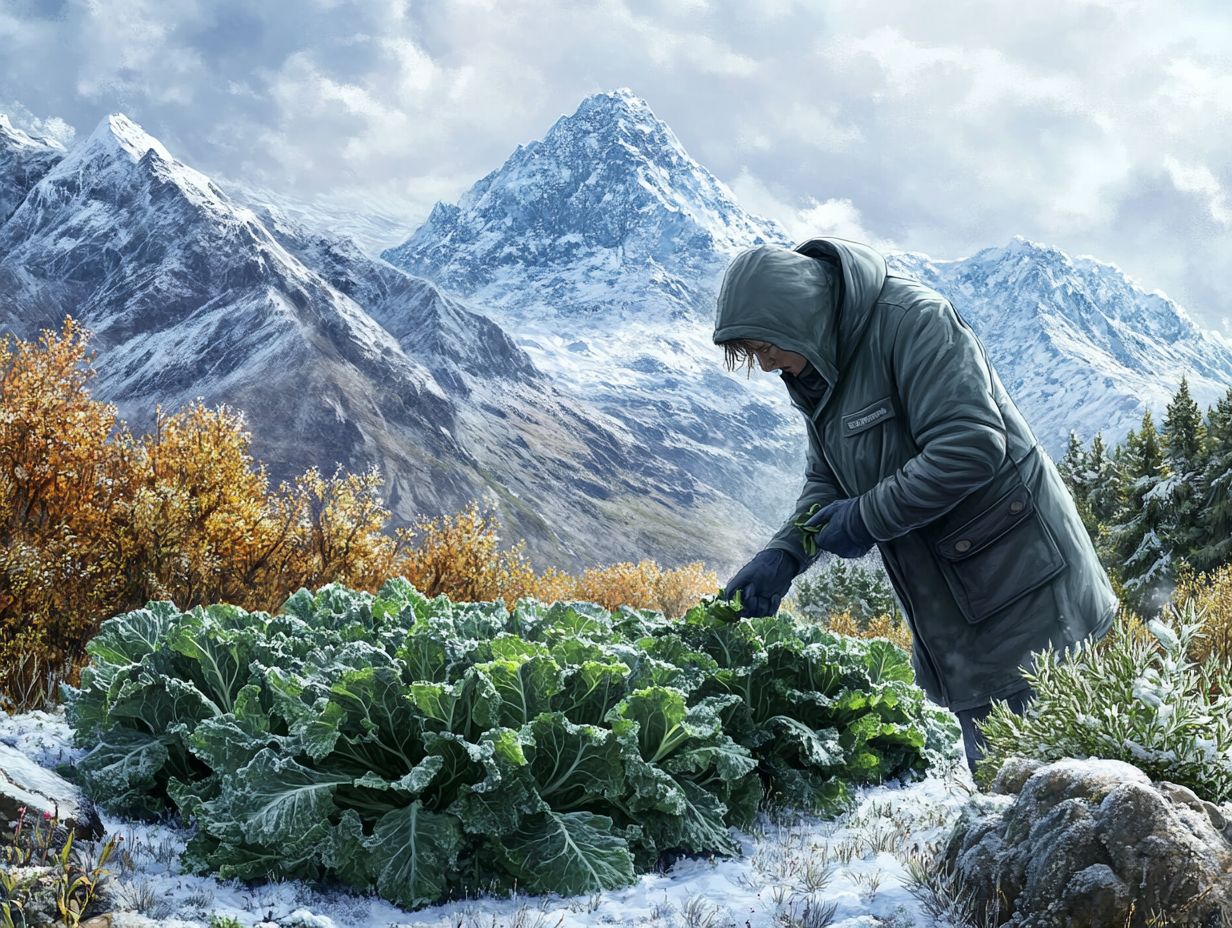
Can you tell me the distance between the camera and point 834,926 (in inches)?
113

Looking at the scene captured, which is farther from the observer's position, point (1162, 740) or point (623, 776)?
point (623, 776)

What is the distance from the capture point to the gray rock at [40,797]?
3.29m

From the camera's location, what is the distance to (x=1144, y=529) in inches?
1042

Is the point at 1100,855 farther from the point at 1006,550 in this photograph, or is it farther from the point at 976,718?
the point at 976,718

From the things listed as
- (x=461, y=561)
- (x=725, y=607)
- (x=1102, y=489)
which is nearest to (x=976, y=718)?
(x=725, y=607)

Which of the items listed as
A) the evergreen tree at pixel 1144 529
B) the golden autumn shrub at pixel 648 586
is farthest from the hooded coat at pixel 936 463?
the evergreen tree at pixel 1144 529

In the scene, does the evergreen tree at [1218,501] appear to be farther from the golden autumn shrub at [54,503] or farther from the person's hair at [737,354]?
the person's hair at [737,354]

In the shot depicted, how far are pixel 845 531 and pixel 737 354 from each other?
32.5 inches

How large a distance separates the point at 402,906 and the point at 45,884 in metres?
1.06

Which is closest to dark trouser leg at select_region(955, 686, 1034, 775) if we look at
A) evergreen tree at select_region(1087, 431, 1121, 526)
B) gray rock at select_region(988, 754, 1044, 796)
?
gray rock at select_region(988, 754, 1044, 796)

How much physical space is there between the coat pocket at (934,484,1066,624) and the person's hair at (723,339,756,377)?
102 cm

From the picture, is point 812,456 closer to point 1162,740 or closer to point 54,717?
point 1162,740

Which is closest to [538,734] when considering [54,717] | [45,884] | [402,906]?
[402,906]

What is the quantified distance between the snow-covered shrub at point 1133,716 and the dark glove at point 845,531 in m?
0.75
